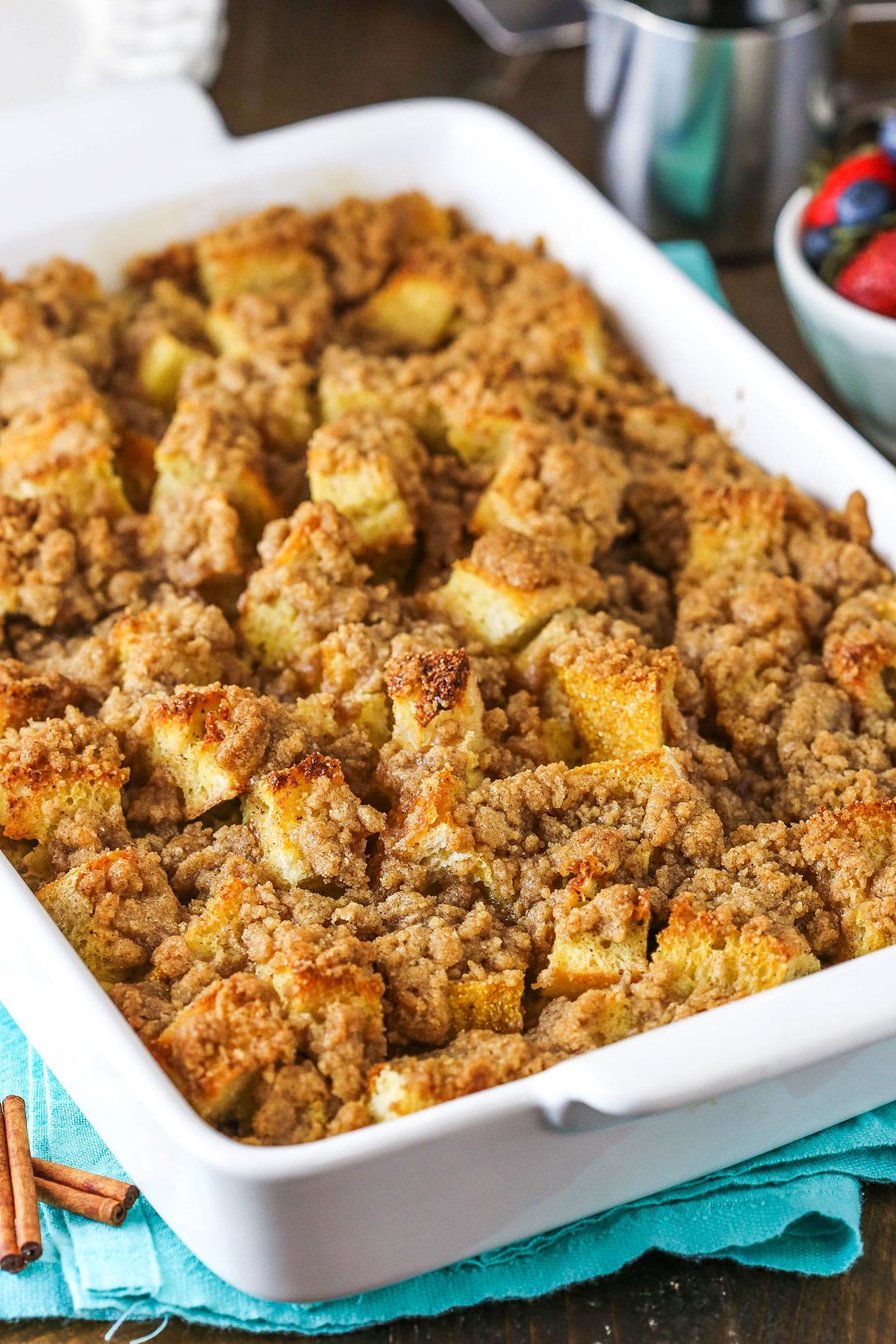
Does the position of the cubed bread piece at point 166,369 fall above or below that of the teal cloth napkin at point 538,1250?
above

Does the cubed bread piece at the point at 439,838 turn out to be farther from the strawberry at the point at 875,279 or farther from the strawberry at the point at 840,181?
the strawberry at the point at 840,181

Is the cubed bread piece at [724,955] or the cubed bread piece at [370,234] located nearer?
the cubed bread piece at [724,955]

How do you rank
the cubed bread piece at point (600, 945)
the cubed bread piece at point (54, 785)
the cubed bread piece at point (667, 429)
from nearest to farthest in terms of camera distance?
1. the cubed bread piece at point (600, 945)
2. the cubed bread piece at point (54, 785)
3. the cubed bread piece at point (667, 429)

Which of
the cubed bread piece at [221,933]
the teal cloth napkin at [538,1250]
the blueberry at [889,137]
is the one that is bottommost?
the teal cloth napkin at [538,1250]

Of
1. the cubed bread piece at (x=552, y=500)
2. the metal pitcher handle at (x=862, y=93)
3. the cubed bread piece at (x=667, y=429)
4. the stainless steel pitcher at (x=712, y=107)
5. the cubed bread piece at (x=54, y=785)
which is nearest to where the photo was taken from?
the cubed bread piece at (x=54, y=785)

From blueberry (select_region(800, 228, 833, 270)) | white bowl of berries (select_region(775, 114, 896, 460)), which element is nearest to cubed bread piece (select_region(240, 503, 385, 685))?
white bowl of berries (select_region(775, 114, 896, 460))

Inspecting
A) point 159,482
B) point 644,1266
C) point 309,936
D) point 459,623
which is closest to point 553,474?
point 459,623

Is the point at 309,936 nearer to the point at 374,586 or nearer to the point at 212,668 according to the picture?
the point at 212,668

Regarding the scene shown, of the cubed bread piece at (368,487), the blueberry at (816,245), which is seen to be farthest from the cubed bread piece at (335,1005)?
the blueberry at (816,245)
